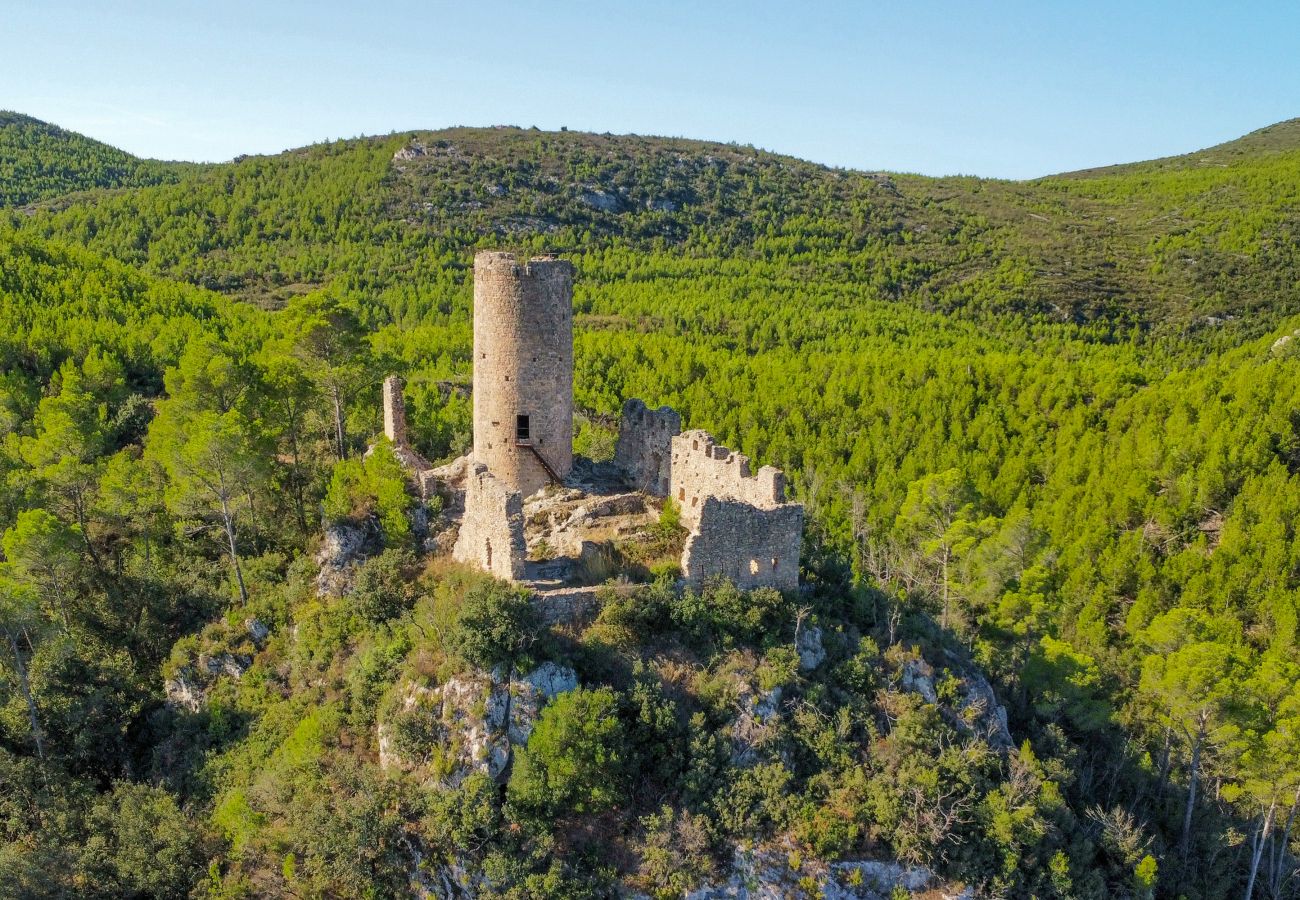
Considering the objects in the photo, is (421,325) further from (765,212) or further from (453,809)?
(765,212)

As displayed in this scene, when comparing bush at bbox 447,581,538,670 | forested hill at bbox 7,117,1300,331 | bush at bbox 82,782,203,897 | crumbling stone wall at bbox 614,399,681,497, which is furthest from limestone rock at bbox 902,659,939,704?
forested hill at bbox 7,117,1300,331

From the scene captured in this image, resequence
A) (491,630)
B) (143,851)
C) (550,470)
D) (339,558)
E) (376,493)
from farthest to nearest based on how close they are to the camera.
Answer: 1. (376,493)
2. (550,470)
3. (339,558)
4. (143,851)
5. (491,630)

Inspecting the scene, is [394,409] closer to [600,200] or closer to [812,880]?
[812,880]

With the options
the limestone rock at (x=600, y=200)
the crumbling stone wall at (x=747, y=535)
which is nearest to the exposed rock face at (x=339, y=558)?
the crumbling stone wall at (x=747, y=535)

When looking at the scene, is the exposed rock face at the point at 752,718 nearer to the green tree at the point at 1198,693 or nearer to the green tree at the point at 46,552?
the green tree at the point at 1198,693

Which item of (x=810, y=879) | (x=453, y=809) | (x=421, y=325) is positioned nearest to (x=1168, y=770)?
(x=810, y=879)

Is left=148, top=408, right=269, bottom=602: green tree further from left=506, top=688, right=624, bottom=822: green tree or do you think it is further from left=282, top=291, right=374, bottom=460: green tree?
left=506, top=688, right=624, bottom=822: green tree

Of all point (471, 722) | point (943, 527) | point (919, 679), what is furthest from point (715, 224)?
point (471, 722)
